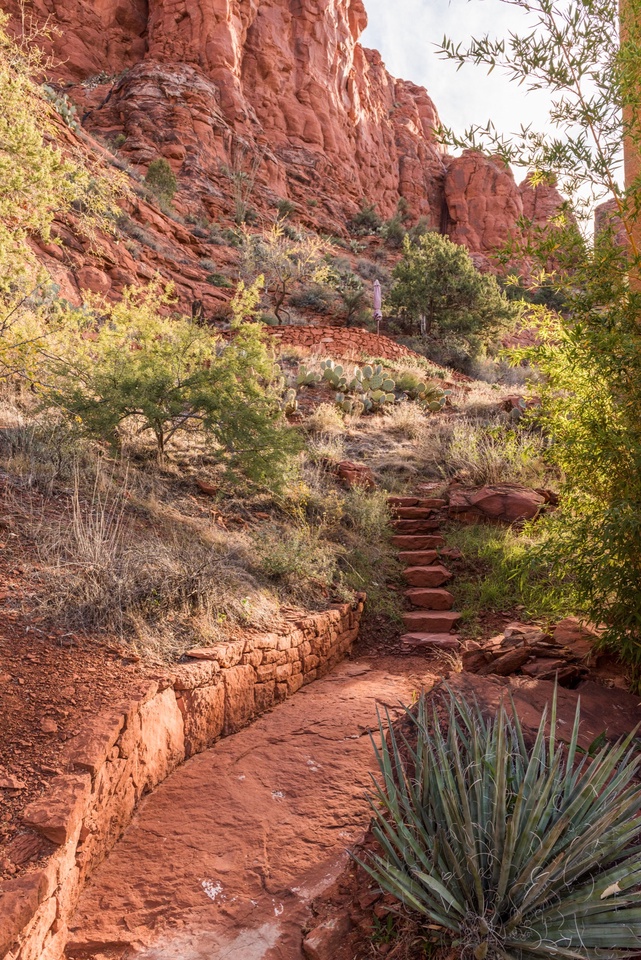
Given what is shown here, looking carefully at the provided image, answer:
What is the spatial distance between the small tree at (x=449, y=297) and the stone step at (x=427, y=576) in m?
17.8

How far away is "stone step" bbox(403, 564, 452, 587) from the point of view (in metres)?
6.54

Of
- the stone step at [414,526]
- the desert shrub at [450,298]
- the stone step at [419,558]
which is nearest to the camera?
the stone step at [419,558]

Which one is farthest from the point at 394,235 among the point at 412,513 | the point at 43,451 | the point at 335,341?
the point at 43,451

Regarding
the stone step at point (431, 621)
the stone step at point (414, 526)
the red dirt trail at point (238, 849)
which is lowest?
the red dirt trail at point (238, 849)

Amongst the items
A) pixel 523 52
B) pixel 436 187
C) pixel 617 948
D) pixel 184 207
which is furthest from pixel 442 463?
pixel 436 187

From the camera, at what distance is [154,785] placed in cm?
311

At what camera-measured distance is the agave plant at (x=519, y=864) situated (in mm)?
1635

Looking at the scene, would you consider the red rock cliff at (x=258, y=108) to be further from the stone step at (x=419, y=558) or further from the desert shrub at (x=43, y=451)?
the stone step at (x=419, y=558)

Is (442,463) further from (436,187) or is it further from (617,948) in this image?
(436,187)

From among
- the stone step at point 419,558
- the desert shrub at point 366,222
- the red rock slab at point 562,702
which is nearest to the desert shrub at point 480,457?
the stone step at point 419,558

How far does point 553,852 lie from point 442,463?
7702 mm

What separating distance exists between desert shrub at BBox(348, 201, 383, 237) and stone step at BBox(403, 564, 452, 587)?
34843mm

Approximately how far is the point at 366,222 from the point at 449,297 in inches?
695

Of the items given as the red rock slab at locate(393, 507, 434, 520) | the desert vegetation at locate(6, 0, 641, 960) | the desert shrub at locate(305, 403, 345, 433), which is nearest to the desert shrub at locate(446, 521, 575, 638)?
the desert vegetation at locate(6, 0, 641, 960)
